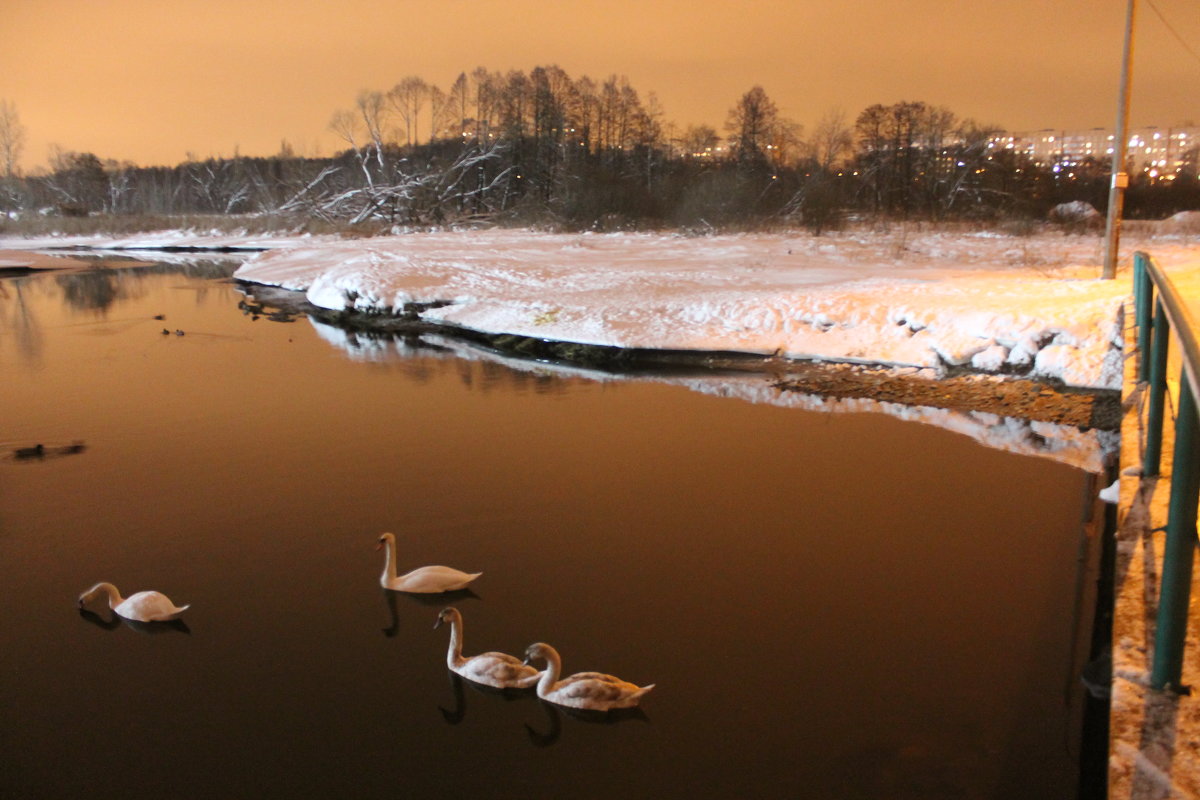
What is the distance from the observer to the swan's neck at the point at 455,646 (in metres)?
6.16

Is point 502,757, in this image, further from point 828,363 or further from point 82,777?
point 828,363

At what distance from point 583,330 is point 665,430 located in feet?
23.1

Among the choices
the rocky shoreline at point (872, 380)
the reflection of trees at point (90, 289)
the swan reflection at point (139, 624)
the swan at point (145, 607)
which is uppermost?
the reflection of trees at point (90, 289)

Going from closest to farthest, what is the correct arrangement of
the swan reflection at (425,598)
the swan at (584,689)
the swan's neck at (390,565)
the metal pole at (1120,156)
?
the swan at (584,689) < the swan reflection at (425,598) < the swan's neck at (390,565) < the metal pole at (1120,156)

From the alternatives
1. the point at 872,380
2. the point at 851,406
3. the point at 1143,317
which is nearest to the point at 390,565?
the point at 1143,317

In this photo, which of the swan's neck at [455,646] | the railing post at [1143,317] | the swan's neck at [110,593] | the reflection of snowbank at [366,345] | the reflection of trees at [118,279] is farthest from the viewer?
the reflection of trees at [118,279]

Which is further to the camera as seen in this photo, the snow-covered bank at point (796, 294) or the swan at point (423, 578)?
Result: the snow-covered bank at point (796, 294)

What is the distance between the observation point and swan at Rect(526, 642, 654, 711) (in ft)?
18.6

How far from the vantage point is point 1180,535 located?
3.27 metres

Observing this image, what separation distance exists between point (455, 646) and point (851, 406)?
893 cm

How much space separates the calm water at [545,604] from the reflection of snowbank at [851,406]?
65 cm

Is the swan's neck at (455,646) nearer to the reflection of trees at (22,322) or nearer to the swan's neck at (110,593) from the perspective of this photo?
the swan's neck at (110,593)

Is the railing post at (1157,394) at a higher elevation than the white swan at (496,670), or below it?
higher

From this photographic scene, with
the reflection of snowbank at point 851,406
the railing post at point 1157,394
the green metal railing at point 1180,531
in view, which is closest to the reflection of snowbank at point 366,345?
the reflection of snowbank at point 851,406
